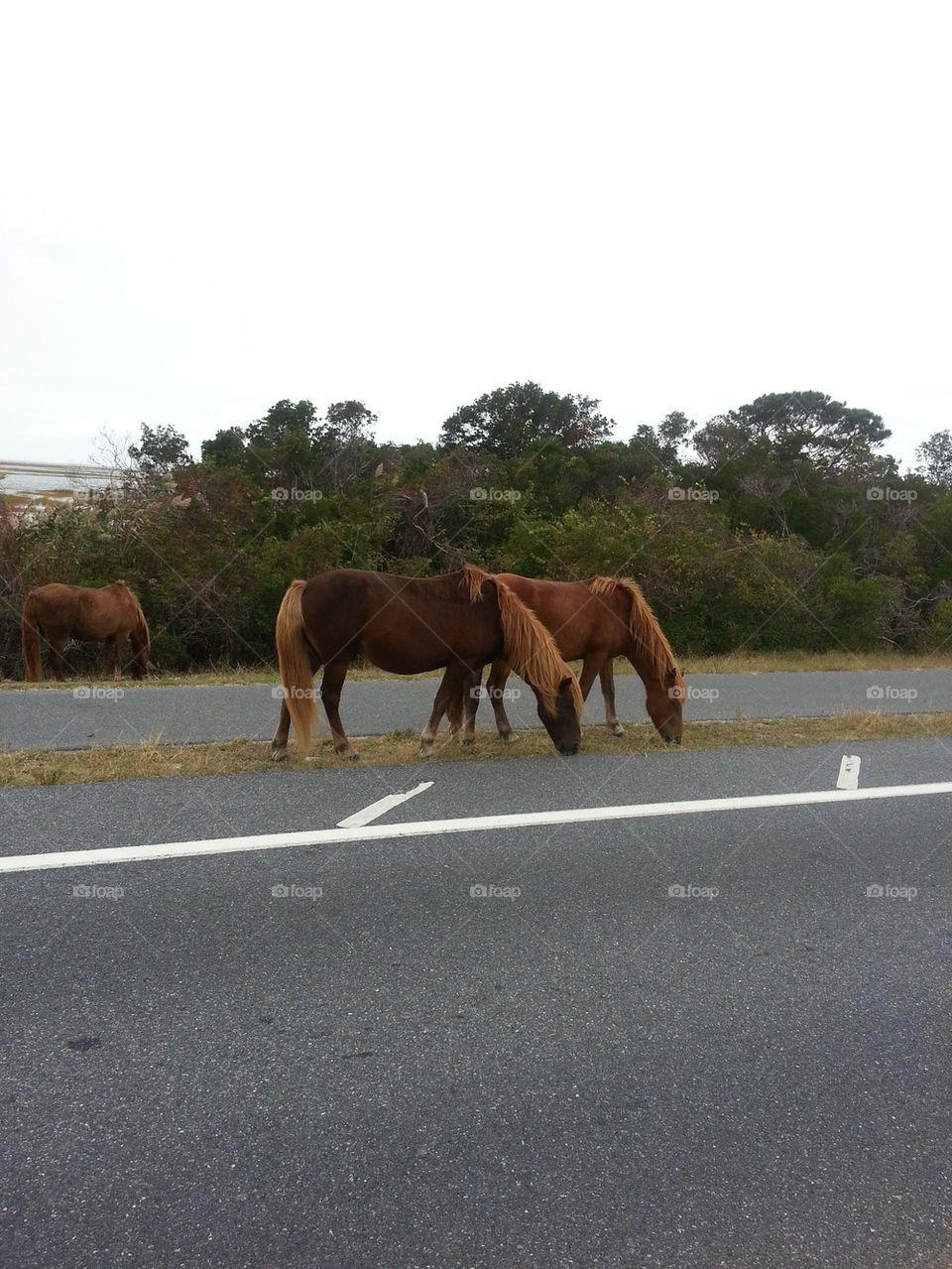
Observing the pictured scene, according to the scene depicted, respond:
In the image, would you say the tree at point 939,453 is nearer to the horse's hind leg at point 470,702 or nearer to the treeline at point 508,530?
the treeline at point 508,530

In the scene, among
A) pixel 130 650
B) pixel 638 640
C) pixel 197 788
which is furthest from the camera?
pixel 130 650

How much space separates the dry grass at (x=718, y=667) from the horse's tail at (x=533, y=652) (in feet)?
13.2

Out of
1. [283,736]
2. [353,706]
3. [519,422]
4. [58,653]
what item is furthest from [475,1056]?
[519,422]

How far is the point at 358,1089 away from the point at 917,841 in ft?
13.1

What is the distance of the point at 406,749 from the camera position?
7.64 metres

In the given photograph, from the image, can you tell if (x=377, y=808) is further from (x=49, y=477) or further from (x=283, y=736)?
(x=49, y=477)

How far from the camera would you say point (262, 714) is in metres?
9.44

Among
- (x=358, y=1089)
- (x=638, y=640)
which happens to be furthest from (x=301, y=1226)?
(x=638, y=640)

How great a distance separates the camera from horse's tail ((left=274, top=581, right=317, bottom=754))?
695 cm

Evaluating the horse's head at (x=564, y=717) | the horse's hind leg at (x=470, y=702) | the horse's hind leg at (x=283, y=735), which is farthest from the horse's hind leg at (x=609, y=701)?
the horse's hind leg at (x=283, y=735)

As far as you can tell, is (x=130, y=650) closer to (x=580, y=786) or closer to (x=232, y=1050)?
(x=580, y=786)

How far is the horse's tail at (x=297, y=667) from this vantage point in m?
6.95

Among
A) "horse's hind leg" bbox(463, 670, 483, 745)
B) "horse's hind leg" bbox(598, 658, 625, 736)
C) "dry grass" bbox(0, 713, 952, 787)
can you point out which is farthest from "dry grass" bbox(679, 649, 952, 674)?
"horse's hind leg" bbox(463, 670, 483, 745)

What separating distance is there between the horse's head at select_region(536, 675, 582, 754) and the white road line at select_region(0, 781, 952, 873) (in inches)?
71.7
